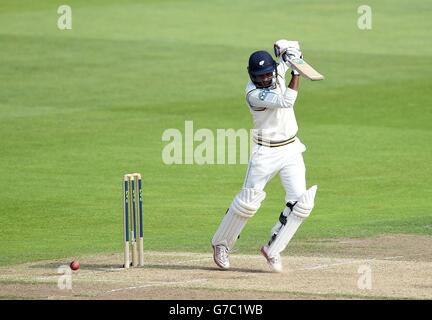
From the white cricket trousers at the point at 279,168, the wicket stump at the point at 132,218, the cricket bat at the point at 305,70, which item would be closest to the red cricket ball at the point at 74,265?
the wicket stump at the point at 132,218

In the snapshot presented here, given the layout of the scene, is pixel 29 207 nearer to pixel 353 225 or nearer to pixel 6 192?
pixel 6 192

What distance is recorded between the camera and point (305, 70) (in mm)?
12336

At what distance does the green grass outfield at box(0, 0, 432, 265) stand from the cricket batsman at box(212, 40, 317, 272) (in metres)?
2.07

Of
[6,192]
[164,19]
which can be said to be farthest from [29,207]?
[164,19]

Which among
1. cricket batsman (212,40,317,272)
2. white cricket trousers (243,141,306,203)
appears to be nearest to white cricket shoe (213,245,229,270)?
cricket batsman (212,40,317,272)

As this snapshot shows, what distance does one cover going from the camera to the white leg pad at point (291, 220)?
496 inches

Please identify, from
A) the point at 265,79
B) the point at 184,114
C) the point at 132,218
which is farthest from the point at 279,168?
the point at 184,114

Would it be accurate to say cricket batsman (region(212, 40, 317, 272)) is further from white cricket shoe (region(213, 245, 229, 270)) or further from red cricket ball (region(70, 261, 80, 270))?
red cricket ball (region(70, 261, 80, 270))

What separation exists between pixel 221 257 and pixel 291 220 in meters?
0.83

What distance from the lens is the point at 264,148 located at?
1277 centimetres

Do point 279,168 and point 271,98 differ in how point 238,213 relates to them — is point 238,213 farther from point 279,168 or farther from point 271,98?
point 271,98

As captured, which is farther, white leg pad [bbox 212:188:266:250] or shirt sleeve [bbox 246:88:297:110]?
white leg pad [bbox 212:188:266:250]

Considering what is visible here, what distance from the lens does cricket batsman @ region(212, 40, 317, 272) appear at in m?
12.6

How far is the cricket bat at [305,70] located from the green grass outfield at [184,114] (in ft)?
10.1
